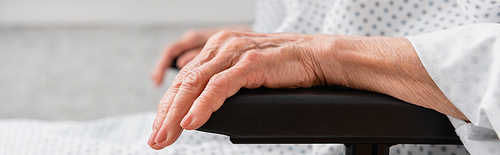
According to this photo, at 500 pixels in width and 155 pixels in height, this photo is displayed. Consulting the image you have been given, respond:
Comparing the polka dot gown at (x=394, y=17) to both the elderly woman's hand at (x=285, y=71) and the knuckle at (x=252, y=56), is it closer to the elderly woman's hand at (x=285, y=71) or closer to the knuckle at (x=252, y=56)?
the elderly woman's hand at (x=285, y=71)

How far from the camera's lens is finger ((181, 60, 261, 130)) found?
344mm

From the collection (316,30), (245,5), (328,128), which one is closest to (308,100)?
(328,128)

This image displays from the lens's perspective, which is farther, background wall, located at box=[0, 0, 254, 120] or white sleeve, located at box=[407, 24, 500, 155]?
background wall, located at box=[0, 0, 254, 120]

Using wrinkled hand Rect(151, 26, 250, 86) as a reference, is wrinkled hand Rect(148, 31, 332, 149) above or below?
above

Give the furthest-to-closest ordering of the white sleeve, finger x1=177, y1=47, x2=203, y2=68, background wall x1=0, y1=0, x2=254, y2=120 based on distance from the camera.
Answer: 1. background wall x1=0, y1=0, x2=254, y2=120
2. finger x1=177, y1=47, x2=203, y2=68
3. the white sleeve

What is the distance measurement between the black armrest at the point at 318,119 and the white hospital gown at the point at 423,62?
2.0 inches

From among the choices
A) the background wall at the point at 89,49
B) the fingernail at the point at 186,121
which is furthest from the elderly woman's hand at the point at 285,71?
the background wall at the point at 89,49

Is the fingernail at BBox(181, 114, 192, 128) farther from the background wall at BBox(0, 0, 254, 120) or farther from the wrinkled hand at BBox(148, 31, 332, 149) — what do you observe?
the background wall at BBox(0, 0, 254, 120)

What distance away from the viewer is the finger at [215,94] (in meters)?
0.34

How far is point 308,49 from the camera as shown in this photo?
1.46 ft

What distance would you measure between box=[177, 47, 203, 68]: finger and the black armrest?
0.47m

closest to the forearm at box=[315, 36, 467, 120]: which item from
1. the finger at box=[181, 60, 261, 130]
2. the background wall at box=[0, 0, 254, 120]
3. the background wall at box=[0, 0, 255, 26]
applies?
the finger at box=[181, 60, 261, 130]

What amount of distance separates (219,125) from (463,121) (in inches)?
10.1

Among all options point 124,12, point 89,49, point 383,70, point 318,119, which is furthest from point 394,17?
point 124,12
